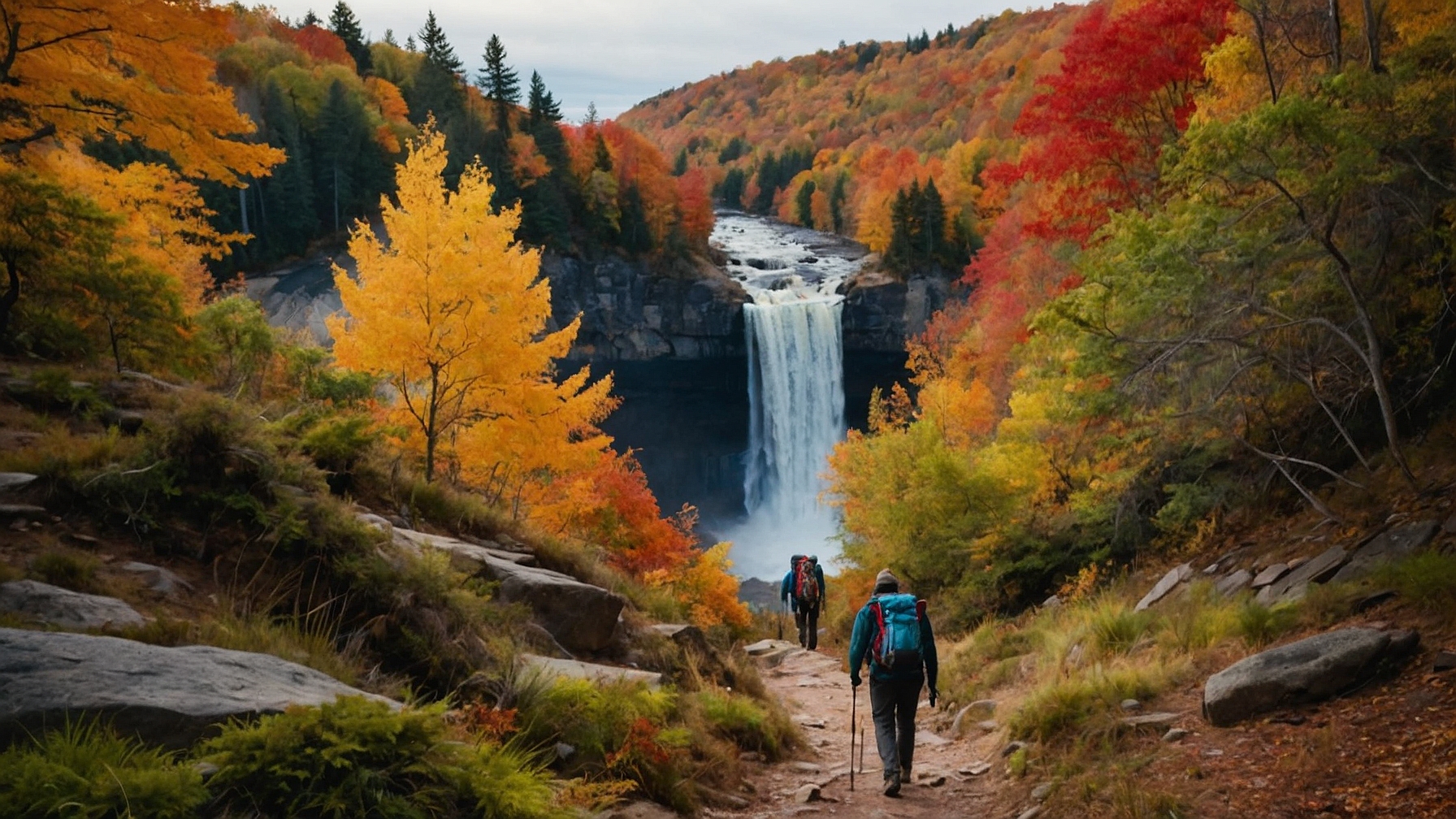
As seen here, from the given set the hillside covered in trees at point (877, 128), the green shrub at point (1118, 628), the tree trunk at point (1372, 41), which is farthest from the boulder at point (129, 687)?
the hillside covered in trees at point (877, 128)

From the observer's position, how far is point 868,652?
21.5 ft

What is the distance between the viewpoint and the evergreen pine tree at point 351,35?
57.6m

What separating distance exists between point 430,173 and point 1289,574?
441 inches

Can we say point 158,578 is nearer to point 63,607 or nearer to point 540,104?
point 63,607

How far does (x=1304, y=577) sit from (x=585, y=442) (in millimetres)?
10689

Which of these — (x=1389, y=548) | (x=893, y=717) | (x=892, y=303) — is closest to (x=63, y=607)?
(x=893, y=717)

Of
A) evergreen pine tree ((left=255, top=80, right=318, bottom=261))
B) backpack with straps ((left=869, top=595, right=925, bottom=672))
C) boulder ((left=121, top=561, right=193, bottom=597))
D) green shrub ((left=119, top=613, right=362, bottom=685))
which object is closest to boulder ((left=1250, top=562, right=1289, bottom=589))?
backpack with straps ((left=869, top=595, right=925, bottom=672))

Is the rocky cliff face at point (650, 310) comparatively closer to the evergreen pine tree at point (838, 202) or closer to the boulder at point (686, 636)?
the evergreen pine tree at point (838, 202)

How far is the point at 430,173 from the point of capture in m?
12.3

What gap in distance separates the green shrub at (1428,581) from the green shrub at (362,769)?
18.5ft

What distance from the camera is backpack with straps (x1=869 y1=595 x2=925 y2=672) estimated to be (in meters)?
6.21

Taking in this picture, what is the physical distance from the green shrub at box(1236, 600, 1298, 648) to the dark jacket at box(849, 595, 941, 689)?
7.76ft

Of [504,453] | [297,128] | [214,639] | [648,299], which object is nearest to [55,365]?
[214,639]

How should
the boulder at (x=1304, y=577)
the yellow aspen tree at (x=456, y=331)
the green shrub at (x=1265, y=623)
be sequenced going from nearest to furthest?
the green shrub at (x=1265, y=623) < the boulder at (x=1304, y=577) < the yellow aspen tree at (x=456, y=331)
